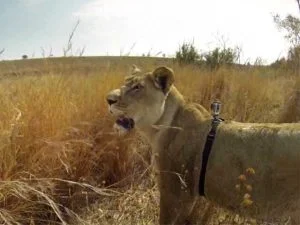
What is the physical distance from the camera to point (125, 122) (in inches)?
146

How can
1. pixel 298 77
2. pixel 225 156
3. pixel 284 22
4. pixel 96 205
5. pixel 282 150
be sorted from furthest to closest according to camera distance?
pixel 284 22, pixel 298 77, pixel 96 205, pixel 225 156, pixel 282 150

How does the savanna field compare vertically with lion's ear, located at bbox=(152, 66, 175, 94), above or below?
below

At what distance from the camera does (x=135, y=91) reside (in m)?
3.71

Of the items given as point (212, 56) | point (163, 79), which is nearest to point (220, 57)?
point (212, 56)

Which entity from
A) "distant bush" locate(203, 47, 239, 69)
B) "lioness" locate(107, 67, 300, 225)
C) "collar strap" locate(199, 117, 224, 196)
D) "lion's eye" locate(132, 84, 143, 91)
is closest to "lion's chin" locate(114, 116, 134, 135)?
"lioness" locate(107, 67, 300, 225)

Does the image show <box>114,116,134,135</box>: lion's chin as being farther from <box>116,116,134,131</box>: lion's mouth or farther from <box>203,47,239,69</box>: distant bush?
<box>203,47,239,69</box>: distant bush

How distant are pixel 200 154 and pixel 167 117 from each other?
1.67 feet

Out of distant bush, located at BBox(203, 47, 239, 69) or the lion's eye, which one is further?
distant bush, located at BBox(203, 47, 239, 69)

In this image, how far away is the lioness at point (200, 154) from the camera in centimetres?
301

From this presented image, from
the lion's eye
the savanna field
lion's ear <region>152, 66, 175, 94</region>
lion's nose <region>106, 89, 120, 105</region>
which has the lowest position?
the savanna field

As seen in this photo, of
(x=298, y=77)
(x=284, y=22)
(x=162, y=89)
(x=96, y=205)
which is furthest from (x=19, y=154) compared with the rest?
(x=284, y=22)

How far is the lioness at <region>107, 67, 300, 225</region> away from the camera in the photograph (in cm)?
301

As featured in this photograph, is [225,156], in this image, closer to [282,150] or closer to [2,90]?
[282,150]

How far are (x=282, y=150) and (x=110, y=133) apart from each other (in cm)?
168
